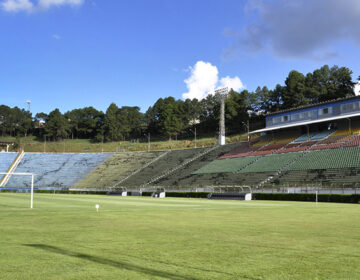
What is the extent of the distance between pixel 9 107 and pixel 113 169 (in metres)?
101

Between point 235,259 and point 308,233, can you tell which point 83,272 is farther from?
point 308,233

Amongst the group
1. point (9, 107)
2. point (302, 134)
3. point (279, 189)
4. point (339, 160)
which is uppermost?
point (9, 107)

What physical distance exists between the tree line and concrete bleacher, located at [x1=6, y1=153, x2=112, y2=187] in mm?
38854

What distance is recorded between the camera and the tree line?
99.8m

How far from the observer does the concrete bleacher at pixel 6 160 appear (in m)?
86.6

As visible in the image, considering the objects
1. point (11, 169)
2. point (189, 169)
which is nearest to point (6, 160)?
point (11, 169)

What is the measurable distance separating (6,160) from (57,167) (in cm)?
1284

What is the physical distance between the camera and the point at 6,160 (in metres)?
90.1

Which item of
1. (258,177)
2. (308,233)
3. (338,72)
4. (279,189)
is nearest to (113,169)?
(258,177)

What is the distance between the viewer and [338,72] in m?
97.6

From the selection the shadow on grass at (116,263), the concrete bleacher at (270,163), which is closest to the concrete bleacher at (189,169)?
the concrete bleacher at (270,163)

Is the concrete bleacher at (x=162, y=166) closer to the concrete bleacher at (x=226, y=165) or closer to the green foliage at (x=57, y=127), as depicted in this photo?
the concrete bleacher at (x=226, y=165)

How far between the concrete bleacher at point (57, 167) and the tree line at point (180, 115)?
38854 millimetres

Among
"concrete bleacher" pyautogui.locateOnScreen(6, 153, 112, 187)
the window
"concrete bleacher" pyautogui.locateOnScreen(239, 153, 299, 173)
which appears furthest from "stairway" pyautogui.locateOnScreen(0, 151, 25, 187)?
the window
